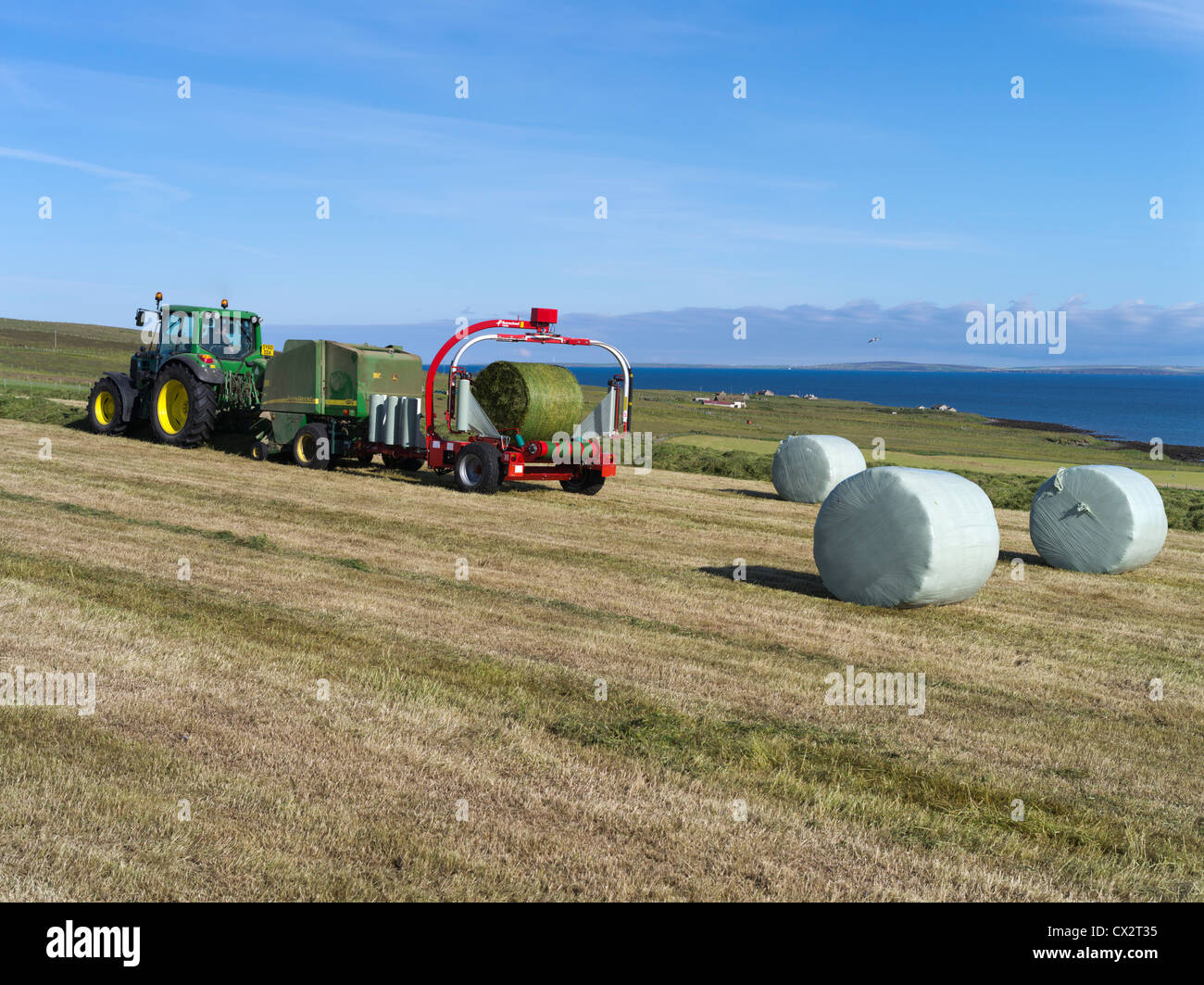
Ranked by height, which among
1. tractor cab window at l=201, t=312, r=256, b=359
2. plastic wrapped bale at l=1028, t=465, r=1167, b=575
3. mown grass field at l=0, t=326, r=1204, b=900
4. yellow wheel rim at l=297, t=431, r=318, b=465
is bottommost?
mown grass field at l=0, t=326, r=1204, b=900

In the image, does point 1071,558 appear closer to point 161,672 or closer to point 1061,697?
point 1061,697

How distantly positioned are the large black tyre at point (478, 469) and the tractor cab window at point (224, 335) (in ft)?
23.1

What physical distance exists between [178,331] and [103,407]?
3060 millimetres

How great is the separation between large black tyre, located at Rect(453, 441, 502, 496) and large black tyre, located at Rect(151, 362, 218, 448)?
6.45 meters

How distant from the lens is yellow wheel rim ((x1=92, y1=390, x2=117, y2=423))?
78.5ft

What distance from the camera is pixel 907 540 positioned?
11.0 m

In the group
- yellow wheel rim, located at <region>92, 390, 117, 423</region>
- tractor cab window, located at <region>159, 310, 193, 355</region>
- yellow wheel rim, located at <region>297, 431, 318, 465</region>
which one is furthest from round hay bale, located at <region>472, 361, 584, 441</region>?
yellow wheel rim, located at <region>92, 390, 117, 423</region>

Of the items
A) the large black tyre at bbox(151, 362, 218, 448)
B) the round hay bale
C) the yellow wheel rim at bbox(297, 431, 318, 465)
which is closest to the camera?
the round hay bale

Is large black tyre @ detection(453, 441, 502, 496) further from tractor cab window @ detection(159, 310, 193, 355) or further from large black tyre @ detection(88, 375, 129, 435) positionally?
large black tyre @ detection(88, 375, 129, 435)

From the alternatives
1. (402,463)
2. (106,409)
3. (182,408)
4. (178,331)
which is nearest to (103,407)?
(106,409)

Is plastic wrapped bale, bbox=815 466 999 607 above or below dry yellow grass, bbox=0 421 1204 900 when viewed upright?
above

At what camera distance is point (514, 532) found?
14695 millimetres

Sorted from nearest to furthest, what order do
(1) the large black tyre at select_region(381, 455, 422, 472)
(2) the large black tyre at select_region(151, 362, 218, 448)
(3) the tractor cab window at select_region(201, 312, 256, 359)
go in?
(1) the large black tyre at select_region(381, 455, 422, 472) → (2) the large black tyre at select_region(151, 362, 218, 448) → (3) the tractor cab window at select_region(201, 312, 256, 359)

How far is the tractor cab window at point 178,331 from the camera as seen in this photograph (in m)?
22.5
